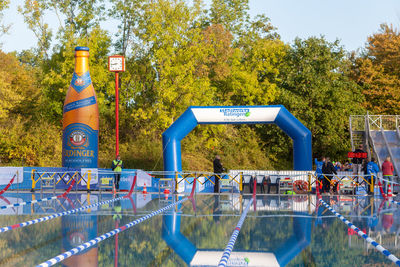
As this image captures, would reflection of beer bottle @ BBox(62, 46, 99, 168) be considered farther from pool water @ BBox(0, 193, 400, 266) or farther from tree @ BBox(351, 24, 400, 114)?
tree @ BBox(351, 24, 400, 114)

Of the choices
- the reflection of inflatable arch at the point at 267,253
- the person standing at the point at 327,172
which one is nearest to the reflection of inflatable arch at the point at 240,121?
the person standing at the point at 327,172

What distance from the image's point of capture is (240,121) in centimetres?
2836

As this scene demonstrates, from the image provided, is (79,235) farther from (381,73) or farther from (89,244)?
(381,73)

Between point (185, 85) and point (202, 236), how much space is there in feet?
85.2

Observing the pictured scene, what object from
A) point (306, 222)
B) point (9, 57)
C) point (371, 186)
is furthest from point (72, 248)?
point (9, 57)

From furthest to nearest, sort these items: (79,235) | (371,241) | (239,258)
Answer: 1. (79,235)
2. (371,241)
3. (239,258)

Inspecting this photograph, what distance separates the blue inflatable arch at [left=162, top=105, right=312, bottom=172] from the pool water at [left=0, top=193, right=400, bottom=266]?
27.7 feet

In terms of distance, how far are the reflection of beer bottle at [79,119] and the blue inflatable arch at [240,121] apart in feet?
12.5

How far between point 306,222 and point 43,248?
22.6ft

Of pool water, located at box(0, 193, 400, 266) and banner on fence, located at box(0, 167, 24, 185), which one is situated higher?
banner on fence, located at box(0, 167, 24, 185)

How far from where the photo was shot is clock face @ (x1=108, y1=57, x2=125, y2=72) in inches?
1189

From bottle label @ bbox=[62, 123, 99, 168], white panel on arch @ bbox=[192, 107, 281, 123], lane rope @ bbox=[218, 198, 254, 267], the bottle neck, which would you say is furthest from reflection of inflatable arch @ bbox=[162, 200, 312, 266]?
the bottle neck

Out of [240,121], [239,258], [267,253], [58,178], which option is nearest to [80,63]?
[58,178]

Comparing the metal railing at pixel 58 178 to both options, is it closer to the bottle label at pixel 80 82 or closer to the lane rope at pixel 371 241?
the bottle label at pixel 80 82
